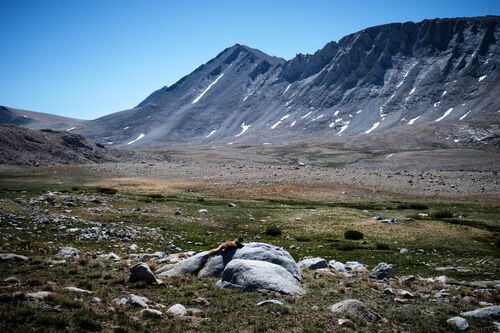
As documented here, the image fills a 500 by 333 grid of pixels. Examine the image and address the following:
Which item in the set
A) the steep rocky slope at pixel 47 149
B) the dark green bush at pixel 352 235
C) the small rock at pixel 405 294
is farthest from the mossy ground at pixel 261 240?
the steep rocky slope at pixel 47 149

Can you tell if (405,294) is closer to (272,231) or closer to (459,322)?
(459,322)

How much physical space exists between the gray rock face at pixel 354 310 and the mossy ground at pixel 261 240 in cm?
39

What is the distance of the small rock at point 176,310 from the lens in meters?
11.9

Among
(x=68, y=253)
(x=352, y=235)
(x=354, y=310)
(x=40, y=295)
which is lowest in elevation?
(x=352, y=235)

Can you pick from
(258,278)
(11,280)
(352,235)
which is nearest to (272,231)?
(352,235)

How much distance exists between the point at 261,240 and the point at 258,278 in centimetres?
1544

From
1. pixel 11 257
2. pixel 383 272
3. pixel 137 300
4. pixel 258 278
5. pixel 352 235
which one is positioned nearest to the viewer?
pixel 137 300

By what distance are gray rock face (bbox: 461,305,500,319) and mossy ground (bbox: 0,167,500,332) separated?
58 centimetres

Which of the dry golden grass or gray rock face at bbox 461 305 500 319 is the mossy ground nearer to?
gray rock face at bbox 461 305 500 319

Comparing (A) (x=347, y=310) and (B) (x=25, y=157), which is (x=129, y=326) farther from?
(B) (x=25, y=157)

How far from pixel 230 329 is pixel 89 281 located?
714 centimetres

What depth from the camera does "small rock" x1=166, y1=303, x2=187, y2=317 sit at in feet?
39.1

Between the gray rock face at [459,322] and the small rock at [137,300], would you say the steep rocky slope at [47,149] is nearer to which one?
the small rock at [137,300]

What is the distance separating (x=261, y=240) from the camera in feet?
101
